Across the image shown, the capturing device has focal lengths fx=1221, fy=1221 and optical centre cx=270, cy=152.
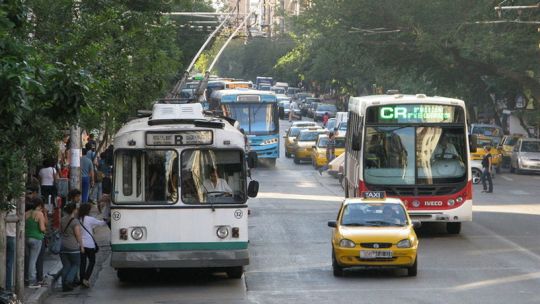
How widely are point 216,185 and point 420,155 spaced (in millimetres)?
8410

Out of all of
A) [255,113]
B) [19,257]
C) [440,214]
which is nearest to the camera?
[19,257]

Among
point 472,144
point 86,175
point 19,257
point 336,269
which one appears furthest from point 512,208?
point 19,257

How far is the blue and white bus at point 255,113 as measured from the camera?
5172cm

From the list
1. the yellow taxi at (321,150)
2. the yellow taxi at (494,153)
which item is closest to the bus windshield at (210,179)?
the yellow taxi at (494,153)

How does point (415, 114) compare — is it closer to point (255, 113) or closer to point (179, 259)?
point (179, 259)

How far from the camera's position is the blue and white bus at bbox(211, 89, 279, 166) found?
5172 centimetres

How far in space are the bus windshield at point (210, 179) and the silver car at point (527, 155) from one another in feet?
118

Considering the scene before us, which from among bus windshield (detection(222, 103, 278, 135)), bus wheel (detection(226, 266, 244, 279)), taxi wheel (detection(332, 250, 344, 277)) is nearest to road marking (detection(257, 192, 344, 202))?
bus windshield (detection(222, 103, 278, 135))

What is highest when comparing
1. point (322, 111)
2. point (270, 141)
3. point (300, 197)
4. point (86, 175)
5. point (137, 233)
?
point (322, 111)

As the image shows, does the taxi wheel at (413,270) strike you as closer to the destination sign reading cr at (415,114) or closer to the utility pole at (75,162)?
the destination sign reading cr at (415,114)

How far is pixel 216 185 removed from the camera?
65.6ft

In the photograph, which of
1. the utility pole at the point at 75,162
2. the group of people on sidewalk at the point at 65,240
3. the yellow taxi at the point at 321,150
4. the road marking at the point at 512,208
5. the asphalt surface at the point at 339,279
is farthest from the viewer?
the yellow taxi at the point at 321,150

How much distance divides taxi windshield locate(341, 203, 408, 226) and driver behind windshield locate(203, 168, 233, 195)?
2.80 metres

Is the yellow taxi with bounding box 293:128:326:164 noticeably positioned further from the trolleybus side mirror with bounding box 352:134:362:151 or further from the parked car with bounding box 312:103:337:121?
the parked car with bounding box 312:103:337:121
